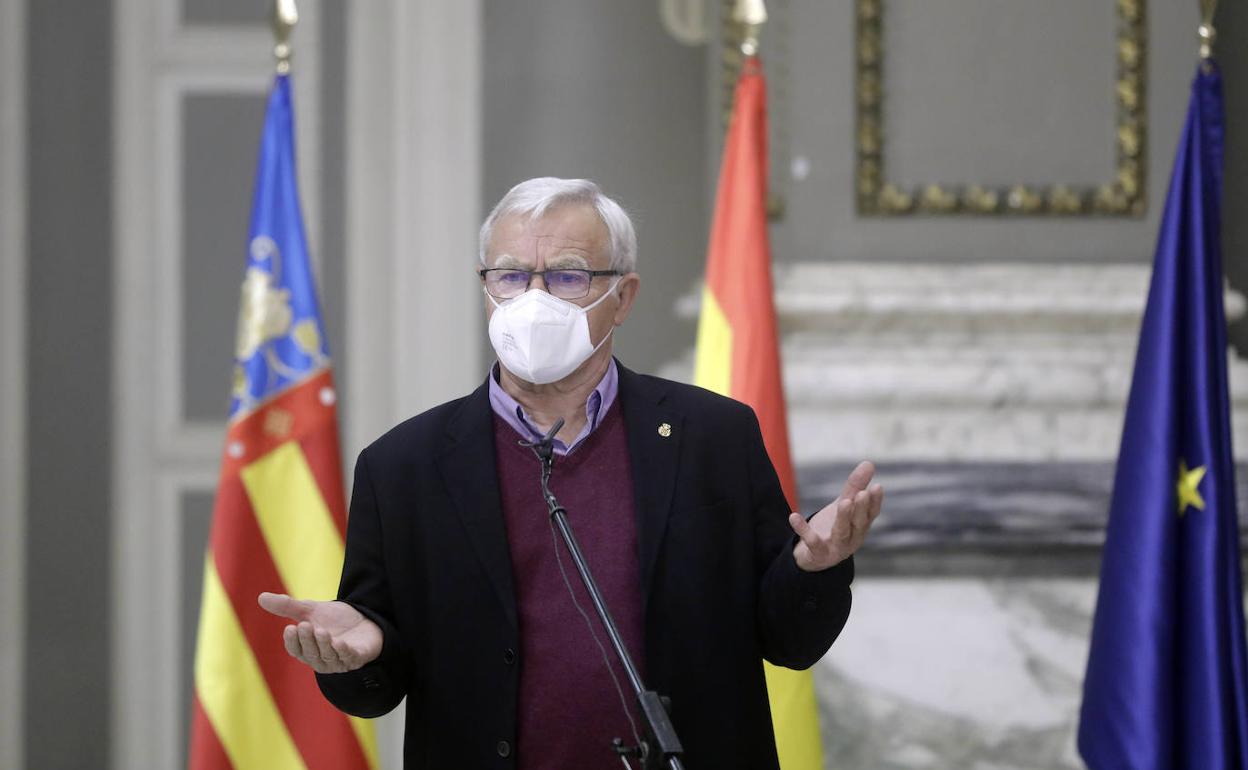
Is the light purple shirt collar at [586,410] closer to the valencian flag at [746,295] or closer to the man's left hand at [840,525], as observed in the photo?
the man's left hand at [840,525]

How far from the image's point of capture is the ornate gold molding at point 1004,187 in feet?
11.8

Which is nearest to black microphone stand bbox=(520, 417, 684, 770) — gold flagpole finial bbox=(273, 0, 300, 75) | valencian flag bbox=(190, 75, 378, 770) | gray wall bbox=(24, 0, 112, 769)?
valencian flag bbox=(190, 75, 378, 770)

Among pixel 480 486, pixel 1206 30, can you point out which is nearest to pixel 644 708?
pixel 480 486

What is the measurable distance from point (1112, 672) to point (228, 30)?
295 cm

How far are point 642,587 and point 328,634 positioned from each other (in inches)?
16.3

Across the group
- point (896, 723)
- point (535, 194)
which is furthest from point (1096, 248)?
point (535, 194)

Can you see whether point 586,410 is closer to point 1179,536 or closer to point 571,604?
point 571,604

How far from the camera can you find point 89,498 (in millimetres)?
4098

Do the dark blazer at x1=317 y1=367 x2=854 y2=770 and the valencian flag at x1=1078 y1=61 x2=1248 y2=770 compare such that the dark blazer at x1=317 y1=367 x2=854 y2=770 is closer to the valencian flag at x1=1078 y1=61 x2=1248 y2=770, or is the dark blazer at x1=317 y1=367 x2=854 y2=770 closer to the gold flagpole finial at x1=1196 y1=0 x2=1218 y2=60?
the valencian flag at x1=1078 y1=61 x2=1248 y2=770

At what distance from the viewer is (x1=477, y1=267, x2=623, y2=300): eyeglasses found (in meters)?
1.96

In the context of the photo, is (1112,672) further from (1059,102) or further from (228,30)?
(228,30)

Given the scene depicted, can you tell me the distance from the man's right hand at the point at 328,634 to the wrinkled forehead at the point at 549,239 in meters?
0.51

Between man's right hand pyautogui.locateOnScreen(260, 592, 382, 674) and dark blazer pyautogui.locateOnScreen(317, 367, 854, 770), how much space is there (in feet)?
0.17

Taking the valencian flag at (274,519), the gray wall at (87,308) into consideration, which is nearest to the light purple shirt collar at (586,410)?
the valencian flag at (274,519)
